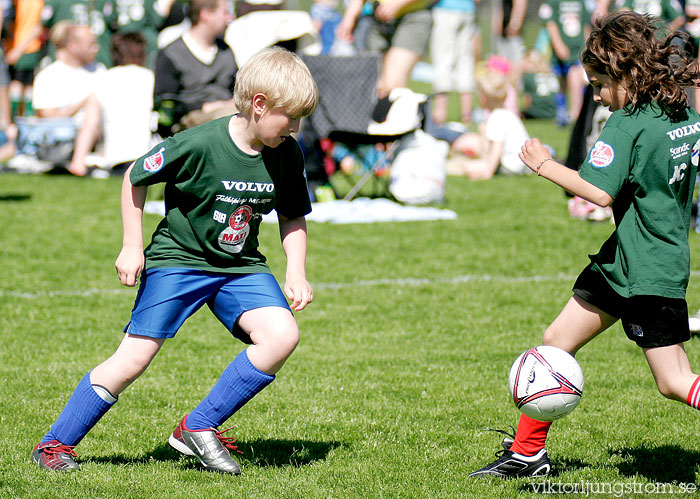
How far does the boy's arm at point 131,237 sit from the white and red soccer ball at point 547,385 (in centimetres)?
140

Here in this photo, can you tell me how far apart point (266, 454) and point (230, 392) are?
403 mm

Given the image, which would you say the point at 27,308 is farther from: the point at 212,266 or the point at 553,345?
the point at 553,345

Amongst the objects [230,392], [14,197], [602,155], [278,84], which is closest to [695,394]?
[602,155]

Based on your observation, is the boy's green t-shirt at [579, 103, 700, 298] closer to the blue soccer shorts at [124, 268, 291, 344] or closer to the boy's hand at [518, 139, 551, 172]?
the boy's hand at [518, 139, 551, 172]

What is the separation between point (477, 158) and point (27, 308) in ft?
25.8

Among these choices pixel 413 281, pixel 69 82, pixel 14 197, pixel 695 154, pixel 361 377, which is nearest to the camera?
pixel 695 154

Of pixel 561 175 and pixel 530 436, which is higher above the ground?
pixel 561 175

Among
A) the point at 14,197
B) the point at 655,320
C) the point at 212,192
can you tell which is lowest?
the point at 14,197

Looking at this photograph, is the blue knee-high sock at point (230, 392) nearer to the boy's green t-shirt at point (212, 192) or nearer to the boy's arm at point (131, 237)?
the boy's green t-shirt at point (212, 192)

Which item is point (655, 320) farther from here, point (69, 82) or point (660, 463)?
point (69, 82)

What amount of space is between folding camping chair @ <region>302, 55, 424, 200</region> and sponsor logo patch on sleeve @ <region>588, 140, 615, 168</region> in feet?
20.0

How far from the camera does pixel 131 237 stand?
3.41m

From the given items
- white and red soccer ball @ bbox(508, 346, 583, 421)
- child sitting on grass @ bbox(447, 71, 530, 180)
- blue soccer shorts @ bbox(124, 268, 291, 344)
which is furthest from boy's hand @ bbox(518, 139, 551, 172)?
child sitting on grass @ bbox(447, 71, 530, 180)

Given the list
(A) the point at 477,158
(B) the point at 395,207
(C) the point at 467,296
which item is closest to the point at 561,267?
(C) the point at 467,296
